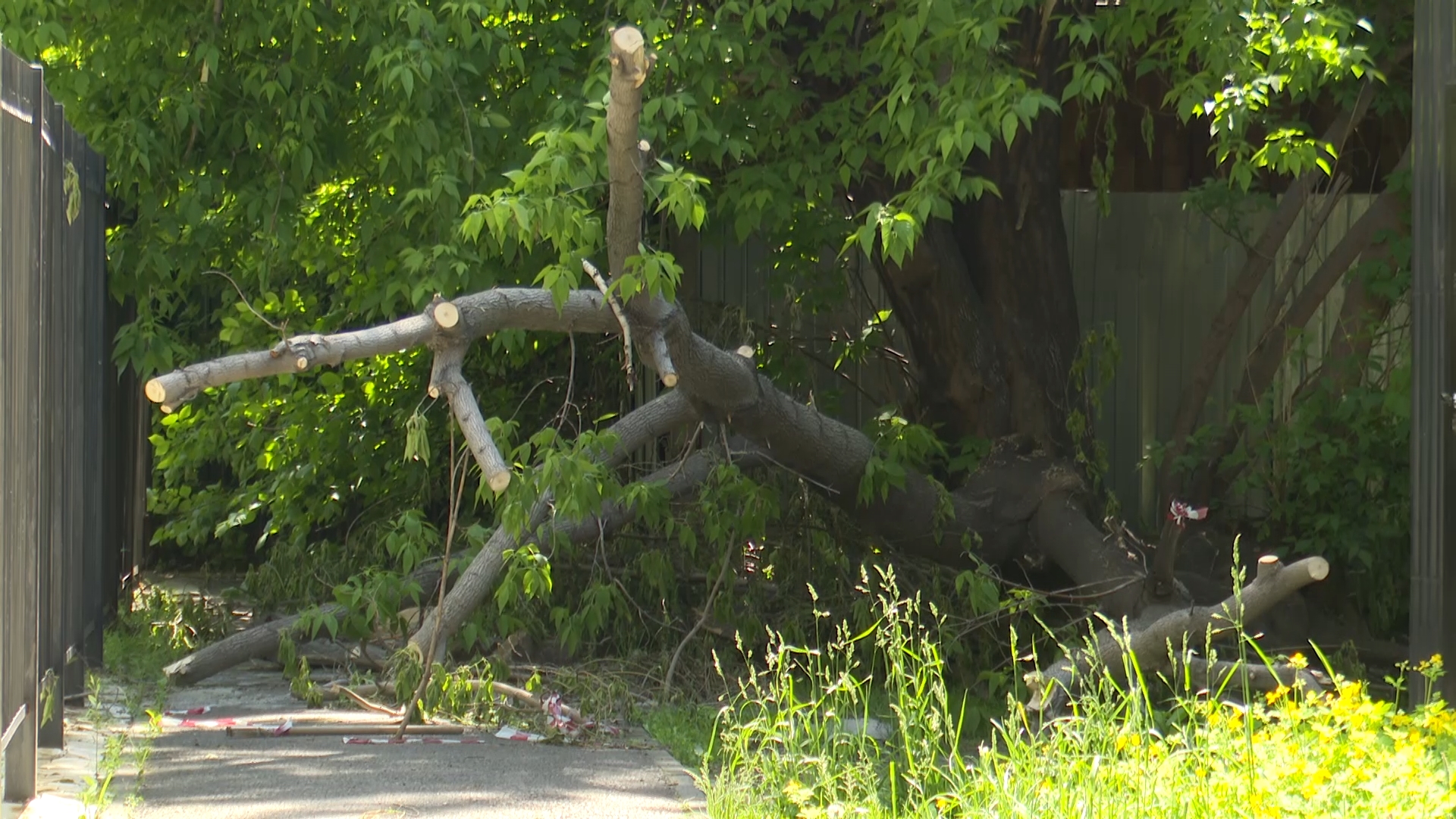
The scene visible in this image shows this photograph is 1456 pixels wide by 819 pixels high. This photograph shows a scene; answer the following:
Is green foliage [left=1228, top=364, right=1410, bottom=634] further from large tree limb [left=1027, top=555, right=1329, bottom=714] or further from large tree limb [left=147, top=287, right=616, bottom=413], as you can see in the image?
large tree limb [left=147, top=287, right=616, bottom=413]

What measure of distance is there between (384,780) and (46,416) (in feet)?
4.82

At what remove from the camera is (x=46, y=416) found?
5.01m

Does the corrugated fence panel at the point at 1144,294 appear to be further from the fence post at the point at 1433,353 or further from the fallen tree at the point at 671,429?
the fence post at the point at 1433,353

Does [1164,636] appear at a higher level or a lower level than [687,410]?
lower

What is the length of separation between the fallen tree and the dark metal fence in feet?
1.32

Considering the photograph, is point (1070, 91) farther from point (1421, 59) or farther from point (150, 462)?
point (150, 462)

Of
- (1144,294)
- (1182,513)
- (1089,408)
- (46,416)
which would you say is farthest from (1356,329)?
(46,416)

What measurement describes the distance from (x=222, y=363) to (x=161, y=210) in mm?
2653

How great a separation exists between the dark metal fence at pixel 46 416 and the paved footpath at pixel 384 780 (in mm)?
426

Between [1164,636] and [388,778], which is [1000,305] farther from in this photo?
[388,778]

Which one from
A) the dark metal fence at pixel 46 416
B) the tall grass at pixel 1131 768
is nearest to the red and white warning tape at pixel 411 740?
the dark metal fence at pixel 46 416

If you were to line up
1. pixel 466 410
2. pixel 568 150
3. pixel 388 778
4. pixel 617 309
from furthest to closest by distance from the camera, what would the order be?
pixel 568 150
pixel 617 309
pixel 388 778
pixel 466 410

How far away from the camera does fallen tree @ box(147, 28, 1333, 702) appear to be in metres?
4.74

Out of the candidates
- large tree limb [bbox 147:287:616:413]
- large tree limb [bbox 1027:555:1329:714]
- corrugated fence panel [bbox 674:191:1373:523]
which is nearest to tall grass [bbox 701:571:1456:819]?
large tree limb [bbox 1027:555:1329:714]
